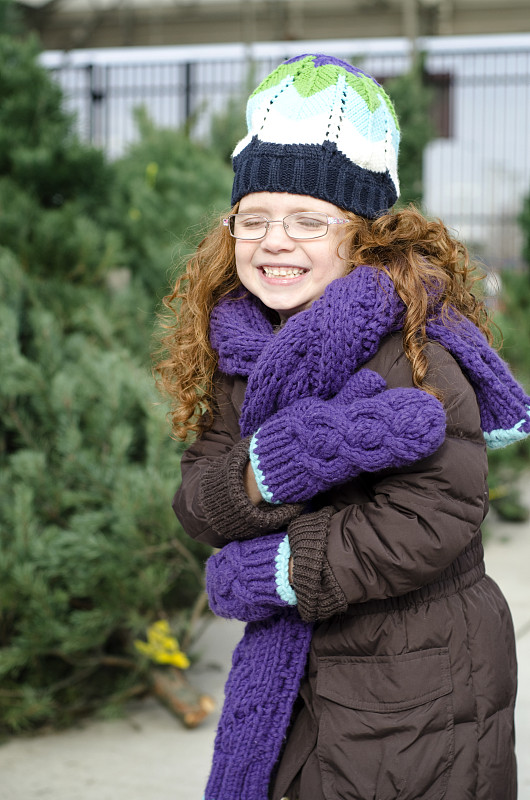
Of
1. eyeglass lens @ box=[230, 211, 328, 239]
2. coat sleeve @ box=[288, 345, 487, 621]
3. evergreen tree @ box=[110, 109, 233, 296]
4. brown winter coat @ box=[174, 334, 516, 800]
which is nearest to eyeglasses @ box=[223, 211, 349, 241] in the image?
eyeglass lens @ box=[230, 211, 328, 239]

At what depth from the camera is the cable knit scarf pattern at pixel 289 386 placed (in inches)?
58.8

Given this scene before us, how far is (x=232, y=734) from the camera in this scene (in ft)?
5.46

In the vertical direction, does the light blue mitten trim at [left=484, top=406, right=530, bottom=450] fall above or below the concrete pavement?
above

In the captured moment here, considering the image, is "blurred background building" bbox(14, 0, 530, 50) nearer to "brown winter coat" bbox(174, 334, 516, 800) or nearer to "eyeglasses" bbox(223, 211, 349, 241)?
"eyeglasses" bbox(223, 211, 349, 241)

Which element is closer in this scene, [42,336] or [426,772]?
[426,772]

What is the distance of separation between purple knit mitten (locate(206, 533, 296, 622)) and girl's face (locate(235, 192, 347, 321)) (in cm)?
47

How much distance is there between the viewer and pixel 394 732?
1.46 metres

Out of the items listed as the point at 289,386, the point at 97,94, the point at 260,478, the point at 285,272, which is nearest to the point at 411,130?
the point at 285,272

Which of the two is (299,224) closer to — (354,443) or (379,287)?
(379,287)

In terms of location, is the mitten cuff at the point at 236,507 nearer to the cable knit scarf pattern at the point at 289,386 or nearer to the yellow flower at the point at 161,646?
the cable knit scarf pattern at the point at 289,386

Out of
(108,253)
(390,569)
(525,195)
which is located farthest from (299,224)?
(525,195)

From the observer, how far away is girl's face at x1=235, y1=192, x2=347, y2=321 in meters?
1.64

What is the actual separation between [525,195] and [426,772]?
6.74 metres

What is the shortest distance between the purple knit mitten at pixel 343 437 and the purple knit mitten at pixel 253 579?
9 cm
